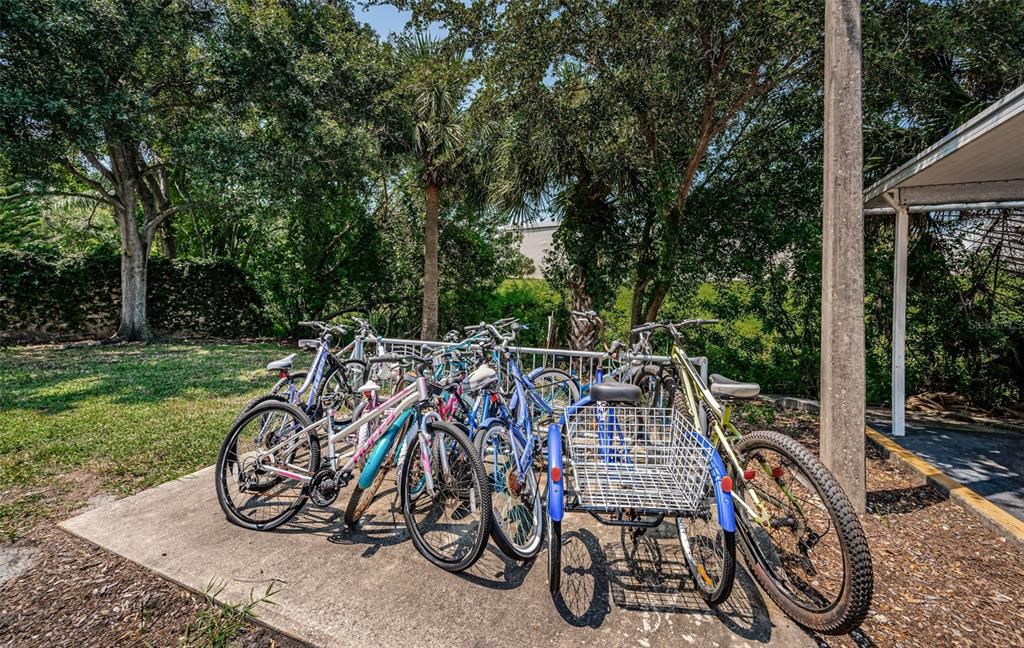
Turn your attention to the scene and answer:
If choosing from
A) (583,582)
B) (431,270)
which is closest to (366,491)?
(583,582)

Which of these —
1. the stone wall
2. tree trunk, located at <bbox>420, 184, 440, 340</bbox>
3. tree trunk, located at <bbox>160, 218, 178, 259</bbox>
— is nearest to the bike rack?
tree trunk, located at <bbox>420, 184, 440, 340</bbox>

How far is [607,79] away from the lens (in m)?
5.20

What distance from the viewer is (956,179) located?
409cm

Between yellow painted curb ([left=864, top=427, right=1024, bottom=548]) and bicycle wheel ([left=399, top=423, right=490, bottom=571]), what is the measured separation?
296 centimetres

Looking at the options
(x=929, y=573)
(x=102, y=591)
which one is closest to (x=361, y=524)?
(x=102, y=591)

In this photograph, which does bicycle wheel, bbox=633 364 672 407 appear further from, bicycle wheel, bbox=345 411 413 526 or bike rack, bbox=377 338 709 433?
bicycle wheel, bbox=345 411 413 526

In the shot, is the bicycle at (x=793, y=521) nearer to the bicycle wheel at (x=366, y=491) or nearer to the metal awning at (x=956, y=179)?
the bicycle wheel at (x=366, y=491)

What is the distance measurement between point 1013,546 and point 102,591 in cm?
463

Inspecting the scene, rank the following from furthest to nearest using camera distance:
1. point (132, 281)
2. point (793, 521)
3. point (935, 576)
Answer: point (132, 281), point (935, 576), point (793, 521)

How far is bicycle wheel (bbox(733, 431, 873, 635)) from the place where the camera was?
5.48 feet

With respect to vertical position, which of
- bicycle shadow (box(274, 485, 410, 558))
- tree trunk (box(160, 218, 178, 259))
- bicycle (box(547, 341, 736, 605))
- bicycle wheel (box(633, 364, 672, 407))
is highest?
tree trunk (box(160, 218, 178, 259))

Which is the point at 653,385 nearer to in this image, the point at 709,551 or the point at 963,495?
the point at 709,551

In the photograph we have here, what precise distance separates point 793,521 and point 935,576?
949 mm

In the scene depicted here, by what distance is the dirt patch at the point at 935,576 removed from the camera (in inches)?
74.9
